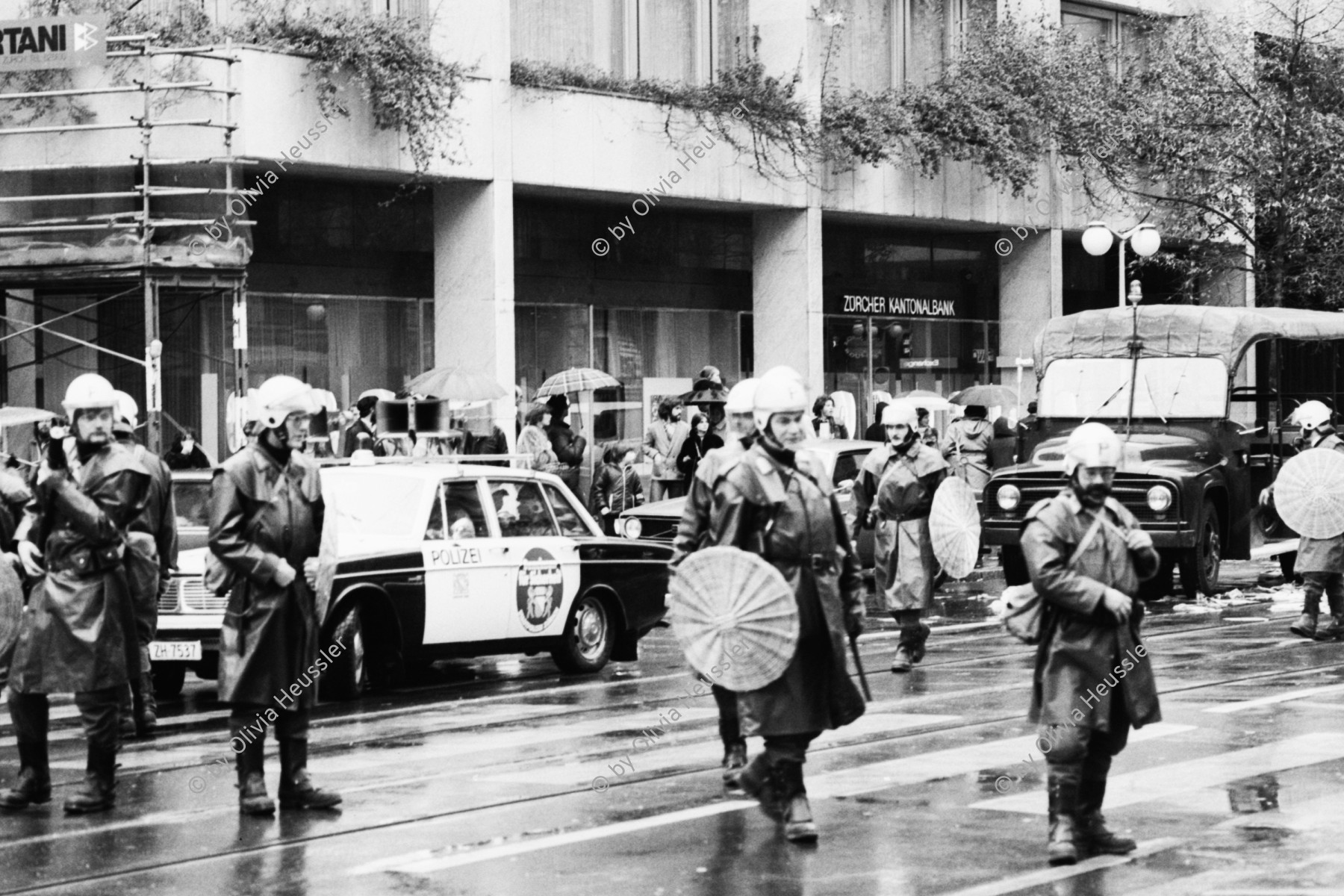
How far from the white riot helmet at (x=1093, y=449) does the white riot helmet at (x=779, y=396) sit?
1109mm

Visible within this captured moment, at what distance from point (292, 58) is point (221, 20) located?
3.09ft

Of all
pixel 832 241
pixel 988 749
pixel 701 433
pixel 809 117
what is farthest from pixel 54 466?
pixel 832 241

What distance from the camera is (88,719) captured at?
969 cm

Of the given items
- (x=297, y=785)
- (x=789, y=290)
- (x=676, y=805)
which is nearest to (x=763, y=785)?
(x=676, y=805)

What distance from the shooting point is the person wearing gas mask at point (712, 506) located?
938cm

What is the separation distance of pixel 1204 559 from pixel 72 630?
539 inches

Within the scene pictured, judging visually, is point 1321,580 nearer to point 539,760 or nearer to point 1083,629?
point 539,760

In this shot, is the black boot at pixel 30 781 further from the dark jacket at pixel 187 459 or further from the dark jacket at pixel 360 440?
the dark jacket at pixel 360 440

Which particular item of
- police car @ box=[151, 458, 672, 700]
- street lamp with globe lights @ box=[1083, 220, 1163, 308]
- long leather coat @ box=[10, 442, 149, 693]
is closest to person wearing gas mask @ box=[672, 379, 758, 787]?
long leather coat @ box=[10, 442, 149, 693]

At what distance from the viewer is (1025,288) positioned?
37.7 m

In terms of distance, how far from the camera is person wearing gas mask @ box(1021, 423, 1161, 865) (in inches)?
328

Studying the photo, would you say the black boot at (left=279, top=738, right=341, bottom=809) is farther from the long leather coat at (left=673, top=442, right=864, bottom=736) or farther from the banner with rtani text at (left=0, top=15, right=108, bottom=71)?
the banner with rtani text at (left=0, top=15, right=108, bottom=71)

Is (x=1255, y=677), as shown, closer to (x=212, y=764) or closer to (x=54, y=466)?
(x=212, y=764)

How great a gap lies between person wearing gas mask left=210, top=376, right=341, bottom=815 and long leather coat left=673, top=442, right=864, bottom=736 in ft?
6.10
